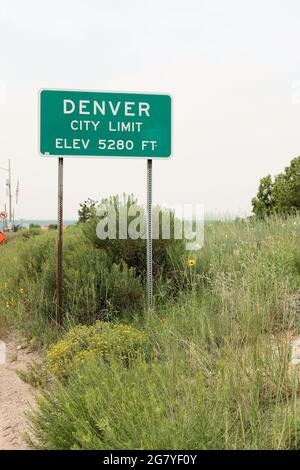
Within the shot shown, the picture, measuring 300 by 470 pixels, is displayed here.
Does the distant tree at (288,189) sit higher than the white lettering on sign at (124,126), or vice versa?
the distant tree at (288,189)

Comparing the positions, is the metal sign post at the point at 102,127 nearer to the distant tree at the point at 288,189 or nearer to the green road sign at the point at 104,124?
the green road sign at the point at 104,124

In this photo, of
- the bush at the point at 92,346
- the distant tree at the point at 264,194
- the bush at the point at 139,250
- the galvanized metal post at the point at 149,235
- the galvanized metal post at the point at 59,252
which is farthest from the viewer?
the distant tree at the point at 264,194

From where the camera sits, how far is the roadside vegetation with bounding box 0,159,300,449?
12.9 ft

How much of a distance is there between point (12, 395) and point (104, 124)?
415cm

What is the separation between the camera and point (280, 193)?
33.2m

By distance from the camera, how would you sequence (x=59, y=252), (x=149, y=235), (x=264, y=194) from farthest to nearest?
(x=264, y=194) < (x=149, y=235) < (x=59, y=252)

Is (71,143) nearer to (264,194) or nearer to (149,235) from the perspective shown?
(149,235)

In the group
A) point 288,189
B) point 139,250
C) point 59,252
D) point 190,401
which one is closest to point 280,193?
point 288,189

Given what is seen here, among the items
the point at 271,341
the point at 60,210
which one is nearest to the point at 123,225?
the point at 60,210

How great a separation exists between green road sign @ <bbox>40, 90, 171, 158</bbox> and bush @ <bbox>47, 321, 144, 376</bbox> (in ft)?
9.88

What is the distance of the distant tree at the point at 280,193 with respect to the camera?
1278 inches

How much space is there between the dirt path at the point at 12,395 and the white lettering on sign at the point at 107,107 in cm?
363

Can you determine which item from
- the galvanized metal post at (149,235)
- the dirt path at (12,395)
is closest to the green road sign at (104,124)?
the galvanized metal post at (149,235)

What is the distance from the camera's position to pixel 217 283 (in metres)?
7.96
